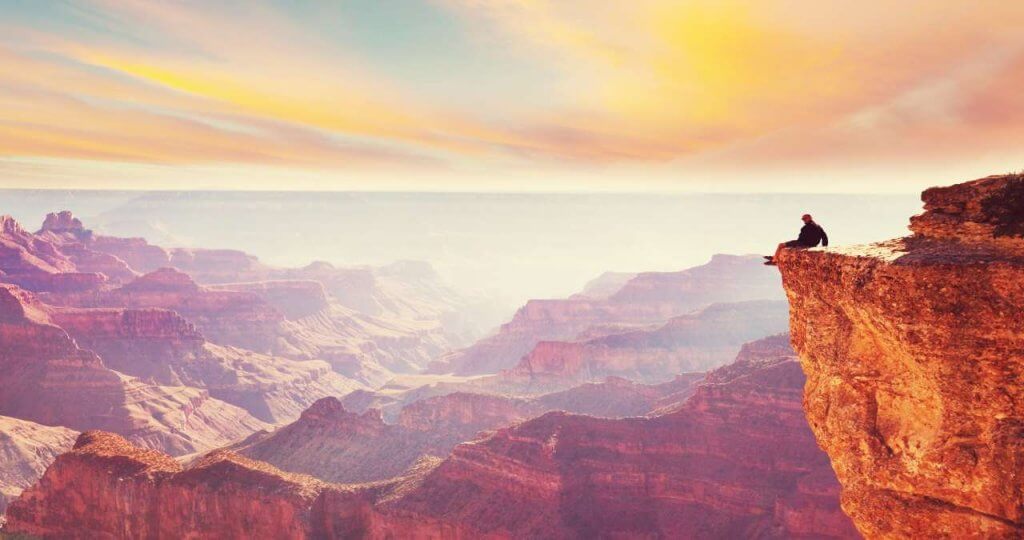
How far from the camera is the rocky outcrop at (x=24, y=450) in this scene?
8206cm

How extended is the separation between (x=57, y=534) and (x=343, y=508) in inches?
785

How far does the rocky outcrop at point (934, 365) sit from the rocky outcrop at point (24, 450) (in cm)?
8644

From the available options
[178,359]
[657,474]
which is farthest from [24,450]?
[657,474]

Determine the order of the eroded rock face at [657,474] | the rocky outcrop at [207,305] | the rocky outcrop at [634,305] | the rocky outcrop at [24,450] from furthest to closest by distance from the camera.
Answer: the rocky outcrop at [634,305]
the rocky outcrop at [207,305]
the rocky outcrop at [24,450]
the eroded rock face at [657,474]

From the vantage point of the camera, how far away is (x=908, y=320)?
11.5 metres

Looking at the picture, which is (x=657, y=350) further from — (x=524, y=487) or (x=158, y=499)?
(x=158, y=499)

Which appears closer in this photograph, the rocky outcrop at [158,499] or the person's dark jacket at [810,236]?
the person's dark jacket at [810,236]

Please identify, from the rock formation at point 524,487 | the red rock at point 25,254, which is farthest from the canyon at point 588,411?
the red rock at point 25,254

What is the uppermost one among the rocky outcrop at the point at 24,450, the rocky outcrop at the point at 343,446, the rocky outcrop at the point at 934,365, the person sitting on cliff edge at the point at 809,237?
the person sitting on cliff edge at the point at 809,237

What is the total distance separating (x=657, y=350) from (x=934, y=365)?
114400mm

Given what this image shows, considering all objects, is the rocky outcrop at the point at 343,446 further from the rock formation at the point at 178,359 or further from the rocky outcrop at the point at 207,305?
the rocky outcrop at the point at 207,305

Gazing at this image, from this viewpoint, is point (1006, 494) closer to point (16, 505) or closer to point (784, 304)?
point (16, 505)

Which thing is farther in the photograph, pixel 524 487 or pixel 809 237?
pixel 524 487

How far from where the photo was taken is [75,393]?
104 m
